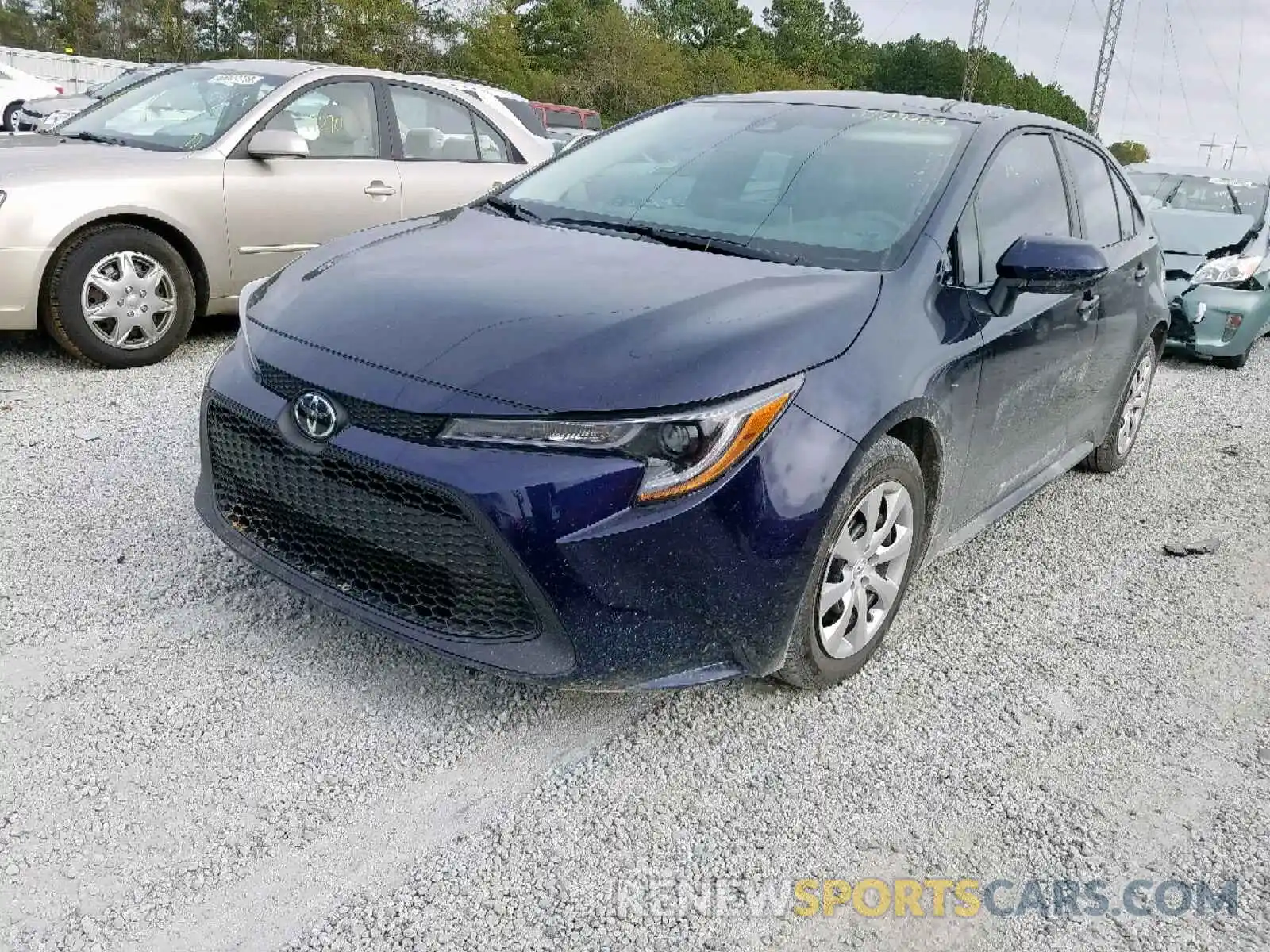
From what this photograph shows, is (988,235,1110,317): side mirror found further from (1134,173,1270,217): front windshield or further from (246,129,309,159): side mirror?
(1134,173,1270,217): front windshield

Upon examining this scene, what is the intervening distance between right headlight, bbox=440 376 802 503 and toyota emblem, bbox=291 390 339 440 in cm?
32

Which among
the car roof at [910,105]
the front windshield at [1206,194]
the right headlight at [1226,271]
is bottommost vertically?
the right headlight at [1226,271]

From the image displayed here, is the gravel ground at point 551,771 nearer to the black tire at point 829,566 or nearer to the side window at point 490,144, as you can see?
the black tire at point 829,566

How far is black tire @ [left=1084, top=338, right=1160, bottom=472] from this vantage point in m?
5.04

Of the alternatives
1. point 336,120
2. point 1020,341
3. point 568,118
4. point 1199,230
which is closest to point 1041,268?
point 1020,341

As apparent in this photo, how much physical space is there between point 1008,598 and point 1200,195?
744 cm

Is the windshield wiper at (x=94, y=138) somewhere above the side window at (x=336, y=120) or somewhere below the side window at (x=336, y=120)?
below

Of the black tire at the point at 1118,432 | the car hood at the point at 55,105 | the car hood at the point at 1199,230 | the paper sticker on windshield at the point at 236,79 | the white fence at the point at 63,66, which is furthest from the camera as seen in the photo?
the white fence at the point at 63,66

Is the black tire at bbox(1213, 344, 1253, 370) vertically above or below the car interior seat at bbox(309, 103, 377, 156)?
below

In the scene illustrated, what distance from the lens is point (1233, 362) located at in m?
8.40

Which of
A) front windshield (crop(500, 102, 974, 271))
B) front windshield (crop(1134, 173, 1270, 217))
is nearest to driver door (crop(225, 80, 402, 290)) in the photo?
front windshield (crop(500, 102, 974, 271))

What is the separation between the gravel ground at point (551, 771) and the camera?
2262 millimetres

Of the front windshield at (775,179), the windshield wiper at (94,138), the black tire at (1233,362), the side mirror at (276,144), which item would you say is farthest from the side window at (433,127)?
the black tire at (1233,362)

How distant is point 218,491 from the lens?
310 centimetres
